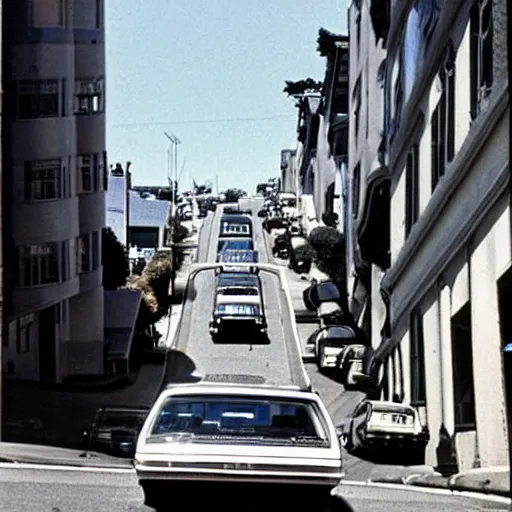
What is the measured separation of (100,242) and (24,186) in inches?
27.2

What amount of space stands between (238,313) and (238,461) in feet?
8.48

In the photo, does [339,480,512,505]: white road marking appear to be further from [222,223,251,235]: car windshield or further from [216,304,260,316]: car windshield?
A: [222,223,251,235]: car windshield

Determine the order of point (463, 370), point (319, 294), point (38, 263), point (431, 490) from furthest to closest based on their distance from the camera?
1. point (38, 263)
2. point (319, 294)
3. point (463, 370)
4. point (431, 490)

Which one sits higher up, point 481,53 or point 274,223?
point 481,53

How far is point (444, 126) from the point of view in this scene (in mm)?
7402

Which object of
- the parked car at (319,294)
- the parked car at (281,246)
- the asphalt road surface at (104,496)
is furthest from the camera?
the parked car at (281,246)

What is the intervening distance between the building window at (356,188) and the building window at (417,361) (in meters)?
1.03

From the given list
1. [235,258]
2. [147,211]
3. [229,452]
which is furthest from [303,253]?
[229,452]

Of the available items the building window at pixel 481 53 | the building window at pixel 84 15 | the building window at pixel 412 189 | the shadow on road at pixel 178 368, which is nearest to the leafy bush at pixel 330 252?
the building window at pixel 412 189

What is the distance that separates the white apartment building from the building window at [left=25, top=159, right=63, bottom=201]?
2.12m

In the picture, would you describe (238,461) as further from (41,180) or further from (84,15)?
(84,15)

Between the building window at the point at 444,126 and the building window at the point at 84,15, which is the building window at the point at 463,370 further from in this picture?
the building window at the point at 84,15

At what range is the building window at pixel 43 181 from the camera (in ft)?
27.0

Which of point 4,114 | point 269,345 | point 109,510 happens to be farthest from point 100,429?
point 4,114
